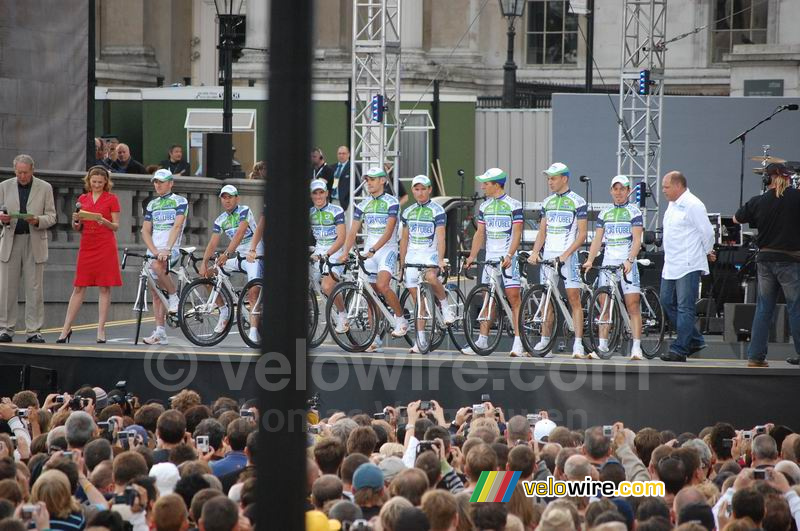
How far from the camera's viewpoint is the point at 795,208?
13688 mm

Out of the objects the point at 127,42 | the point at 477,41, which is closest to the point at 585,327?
the point at 477,41

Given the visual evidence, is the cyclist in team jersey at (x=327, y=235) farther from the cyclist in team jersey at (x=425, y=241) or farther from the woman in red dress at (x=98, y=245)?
the woman in red dress at (x=98, y=245)

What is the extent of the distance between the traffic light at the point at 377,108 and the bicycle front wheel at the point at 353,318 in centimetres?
566

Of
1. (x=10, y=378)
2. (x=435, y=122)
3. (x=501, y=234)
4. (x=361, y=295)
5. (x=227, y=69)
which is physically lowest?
(x=10, y=378)

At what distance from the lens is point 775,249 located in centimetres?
1373

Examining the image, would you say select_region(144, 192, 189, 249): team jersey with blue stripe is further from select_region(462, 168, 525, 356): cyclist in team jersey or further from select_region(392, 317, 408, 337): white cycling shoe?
select_region(462, 168, 525, 356): cyclist in team jersey

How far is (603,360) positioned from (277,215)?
11.6 metres

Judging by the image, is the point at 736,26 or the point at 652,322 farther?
the point at 736,26

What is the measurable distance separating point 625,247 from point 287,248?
38.7ft

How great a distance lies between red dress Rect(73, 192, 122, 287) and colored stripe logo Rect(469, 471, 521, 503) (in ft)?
29.3

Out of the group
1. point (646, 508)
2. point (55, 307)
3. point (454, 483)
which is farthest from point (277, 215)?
point (55, 307)

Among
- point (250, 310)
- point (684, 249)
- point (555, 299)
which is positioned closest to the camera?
point (684, 249)

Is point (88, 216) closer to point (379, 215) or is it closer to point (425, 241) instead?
point (379, 215)

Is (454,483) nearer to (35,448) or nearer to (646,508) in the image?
(646,508)
